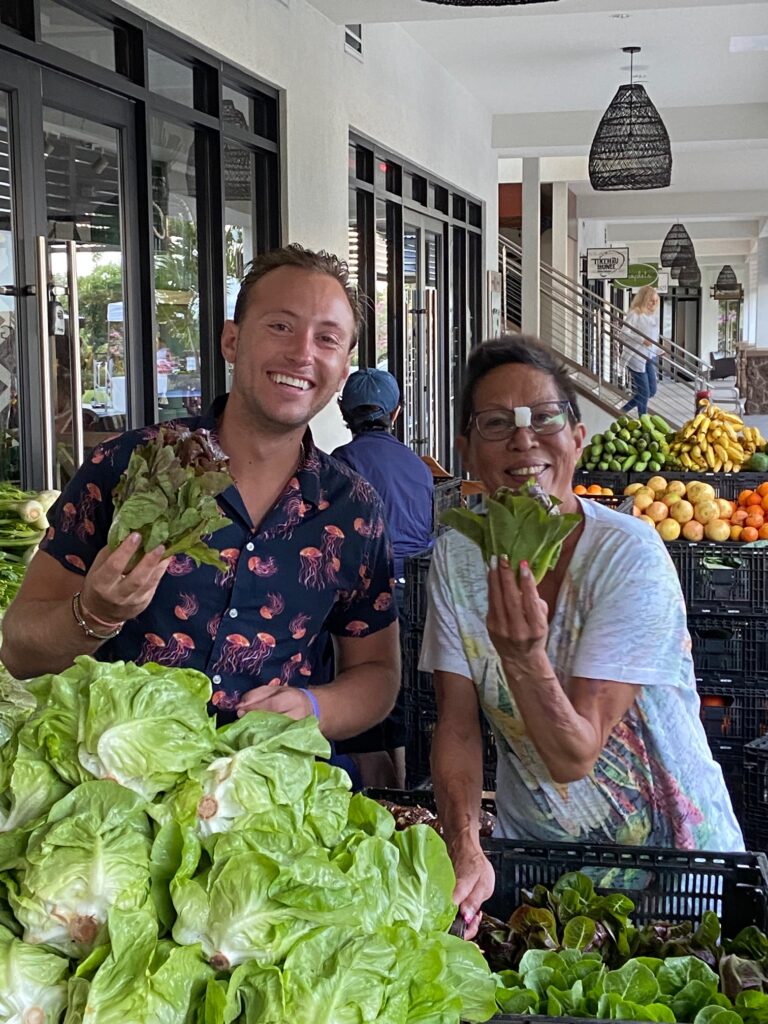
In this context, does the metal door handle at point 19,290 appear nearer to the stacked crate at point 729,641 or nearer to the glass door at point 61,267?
the glass door at point 61,267

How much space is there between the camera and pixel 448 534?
2.15 m

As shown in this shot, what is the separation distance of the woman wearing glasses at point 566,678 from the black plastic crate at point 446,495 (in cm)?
339

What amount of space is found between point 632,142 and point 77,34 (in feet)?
16.4

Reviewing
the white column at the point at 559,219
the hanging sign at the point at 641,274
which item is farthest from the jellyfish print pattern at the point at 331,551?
the hanging sign at the point at 641,274

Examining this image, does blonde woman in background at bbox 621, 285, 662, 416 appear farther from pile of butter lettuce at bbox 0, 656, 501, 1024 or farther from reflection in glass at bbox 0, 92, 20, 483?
pile of butter lettuce at bbox 0, 656, 501, 1024

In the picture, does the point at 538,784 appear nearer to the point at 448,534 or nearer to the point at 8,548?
the point at 448,534

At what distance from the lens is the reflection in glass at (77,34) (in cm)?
394

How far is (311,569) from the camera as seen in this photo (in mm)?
2055

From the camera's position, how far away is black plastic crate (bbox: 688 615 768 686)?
3742 millimetres

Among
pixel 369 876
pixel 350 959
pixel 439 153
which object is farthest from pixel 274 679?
pixel 439 153

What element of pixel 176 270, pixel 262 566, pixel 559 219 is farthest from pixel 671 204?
pixel 262 566

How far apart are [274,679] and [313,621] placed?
0.40ft

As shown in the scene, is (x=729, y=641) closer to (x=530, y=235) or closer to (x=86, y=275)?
(x=86, y=275)

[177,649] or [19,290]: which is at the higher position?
[19,290]
